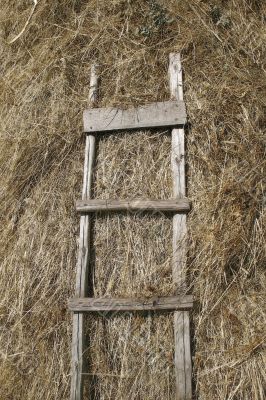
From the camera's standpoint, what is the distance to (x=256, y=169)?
343 cm

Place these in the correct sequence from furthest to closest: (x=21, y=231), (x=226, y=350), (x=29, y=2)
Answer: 1. (x=29, y=2)
2. (x=21, y=231)
3. (x=226, y=350)

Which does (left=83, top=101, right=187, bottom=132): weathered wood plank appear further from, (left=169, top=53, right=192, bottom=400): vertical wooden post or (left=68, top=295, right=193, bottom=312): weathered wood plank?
(left=68, top=295, right=193, bottom=312): weathered wood plank

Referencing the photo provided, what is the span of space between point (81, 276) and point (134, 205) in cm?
65

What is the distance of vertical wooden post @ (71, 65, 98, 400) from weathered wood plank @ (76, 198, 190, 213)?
70 millimetres

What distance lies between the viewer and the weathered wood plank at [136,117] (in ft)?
11.8

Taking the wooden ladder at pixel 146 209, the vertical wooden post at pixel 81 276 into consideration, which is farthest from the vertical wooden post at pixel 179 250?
the vertical wooden post at pixel 81 276

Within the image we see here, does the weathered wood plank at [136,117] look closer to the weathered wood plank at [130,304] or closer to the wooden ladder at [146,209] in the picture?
the wooden ladder at [146,209]

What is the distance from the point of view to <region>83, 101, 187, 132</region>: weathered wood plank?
11.8ft

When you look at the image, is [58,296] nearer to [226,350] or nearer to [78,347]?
[78,347]

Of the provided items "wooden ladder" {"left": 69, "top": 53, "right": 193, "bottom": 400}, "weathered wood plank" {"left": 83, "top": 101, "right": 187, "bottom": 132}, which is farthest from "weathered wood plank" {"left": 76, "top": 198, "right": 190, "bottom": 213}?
"weathered wood plank" {"left": 83, "top": 101, "right": 187, "bottom": 132}

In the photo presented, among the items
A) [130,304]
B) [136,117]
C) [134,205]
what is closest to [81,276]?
[130,304]

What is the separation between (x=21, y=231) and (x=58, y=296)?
61cm

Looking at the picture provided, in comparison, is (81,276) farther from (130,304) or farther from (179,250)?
(179,250)

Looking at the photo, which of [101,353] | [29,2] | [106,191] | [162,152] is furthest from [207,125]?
[29,2]
